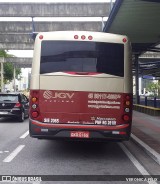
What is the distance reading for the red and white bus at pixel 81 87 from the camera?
352 inches

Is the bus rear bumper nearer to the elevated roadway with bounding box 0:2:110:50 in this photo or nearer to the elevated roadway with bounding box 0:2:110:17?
the elevated roadway with bounding box 0:2:110:50

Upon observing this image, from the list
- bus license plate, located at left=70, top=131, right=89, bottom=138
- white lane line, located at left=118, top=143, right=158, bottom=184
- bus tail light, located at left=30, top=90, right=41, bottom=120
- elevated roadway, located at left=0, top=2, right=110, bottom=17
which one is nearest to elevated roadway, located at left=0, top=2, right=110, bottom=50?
elevated roadway, located at left=0, top=2, right=110, bottom=17

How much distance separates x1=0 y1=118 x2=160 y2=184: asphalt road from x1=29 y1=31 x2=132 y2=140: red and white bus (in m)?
0.61

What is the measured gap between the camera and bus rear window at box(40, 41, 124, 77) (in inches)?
357

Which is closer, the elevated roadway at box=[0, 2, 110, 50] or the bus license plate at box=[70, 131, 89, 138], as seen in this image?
the bus license plate at box=[70, 131, 89, 138]

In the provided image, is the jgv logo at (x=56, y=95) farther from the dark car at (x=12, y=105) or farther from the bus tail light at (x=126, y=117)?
the dark car at (x=12, y=105)

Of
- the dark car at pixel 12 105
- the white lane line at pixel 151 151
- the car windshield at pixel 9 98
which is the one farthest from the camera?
the car windshield at pixel 9 98

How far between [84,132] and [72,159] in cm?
73

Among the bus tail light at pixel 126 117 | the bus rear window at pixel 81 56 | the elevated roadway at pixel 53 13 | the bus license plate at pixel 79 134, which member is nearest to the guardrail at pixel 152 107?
the elevated roadway at pixel 53 13

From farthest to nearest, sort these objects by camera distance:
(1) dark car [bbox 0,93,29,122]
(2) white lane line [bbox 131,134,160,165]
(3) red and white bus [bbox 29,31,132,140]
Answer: (1) dark car [bbox 0,93,29,122]
(3) red and white bus [bbox 29,31,132,140]
(2) white lane line [bbox 131,134,160,165]

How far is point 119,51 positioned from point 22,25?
86.8 feet

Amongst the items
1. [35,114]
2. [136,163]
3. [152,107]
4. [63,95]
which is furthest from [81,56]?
[152,107]

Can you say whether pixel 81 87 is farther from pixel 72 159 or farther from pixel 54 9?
pixel 54 9

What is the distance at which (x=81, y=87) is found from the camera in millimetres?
8945
